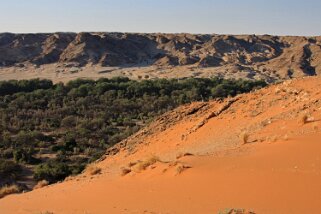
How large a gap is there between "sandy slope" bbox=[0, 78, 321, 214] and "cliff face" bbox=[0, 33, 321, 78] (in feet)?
180

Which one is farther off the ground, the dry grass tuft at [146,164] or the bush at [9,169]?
the dry grass tuft at [146,164]

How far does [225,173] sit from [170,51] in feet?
256

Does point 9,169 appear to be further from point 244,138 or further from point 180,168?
point 180,168

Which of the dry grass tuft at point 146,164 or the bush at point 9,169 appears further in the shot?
the bush at point 9,169

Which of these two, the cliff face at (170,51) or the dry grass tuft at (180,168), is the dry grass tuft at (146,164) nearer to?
the dry grass tuft at (180,168)

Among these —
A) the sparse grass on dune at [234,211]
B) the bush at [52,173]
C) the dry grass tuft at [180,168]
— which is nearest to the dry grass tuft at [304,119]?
the dry grass tuft at [180,168]

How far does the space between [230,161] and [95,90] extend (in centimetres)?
3982

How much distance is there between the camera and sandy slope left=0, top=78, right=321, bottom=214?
8.85m

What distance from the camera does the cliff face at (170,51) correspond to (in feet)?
259

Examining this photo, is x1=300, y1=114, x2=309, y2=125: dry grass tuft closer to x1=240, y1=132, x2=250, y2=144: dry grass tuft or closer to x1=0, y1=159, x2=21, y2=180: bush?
x1=240, y1=132, x2=250, y2=144: dry grass tuft

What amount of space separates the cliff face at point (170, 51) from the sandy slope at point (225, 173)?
2160 inches

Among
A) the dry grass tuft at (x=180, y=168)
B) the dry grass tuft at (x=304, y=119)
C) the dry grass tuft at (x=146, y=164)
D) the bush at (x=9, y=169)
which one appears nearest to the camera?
the dry grass tuft at (x=180, y=168)

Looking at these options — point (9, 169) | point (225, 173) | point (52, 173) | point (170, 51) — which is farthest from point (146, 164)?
point (170, 51)

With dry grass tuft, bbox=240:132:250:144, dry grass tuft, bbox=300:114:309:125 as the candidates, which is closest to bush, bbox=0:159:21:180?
dry grass tuft, bbox=240:132:250:144
